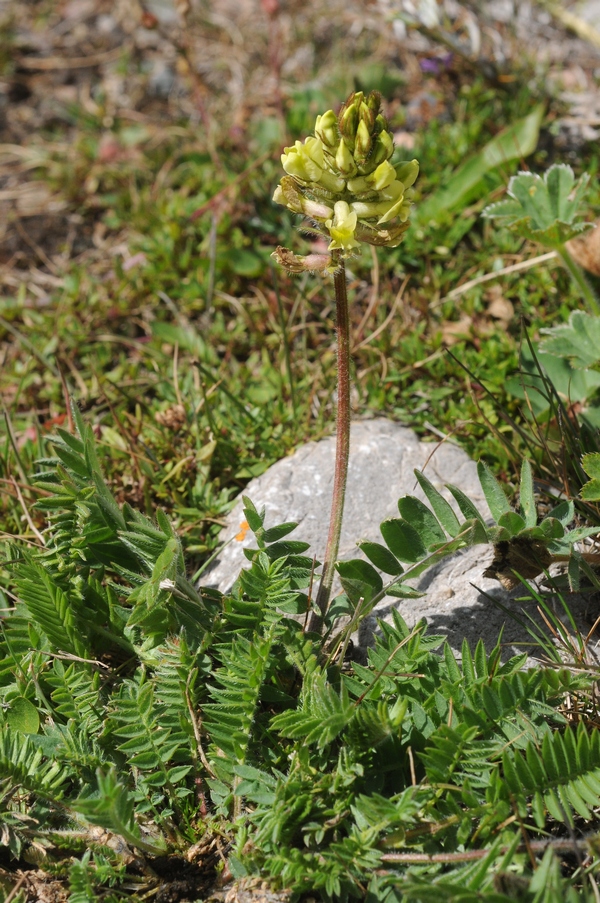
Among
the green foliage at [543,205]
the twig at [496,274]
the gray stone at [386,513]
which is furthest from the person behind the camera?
the twig at [496,274]

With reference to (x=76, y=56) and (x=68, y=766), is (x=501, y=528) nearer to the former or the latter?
(x=68, y=766)

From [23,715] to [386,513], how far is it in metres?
1.44

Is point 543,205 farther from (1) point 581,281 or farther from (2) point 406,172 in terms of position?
(2) point 406,172

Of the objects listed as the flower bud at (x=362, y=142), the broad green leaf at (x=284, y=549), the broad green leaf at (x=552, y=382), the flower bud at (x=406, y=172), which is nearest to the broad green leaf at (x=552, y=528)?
the broad green leaf at (x=284, y=549)

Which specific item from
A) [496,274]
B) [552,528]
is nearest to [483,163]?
[496,274]

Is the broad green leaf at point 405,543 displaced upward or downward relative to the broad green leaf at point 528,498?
downward

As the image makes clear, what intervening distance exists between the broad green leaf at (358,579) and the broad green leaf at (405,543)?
4.2 inches

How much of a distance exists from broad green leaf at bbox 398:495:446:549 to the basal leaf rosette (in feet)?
2.58

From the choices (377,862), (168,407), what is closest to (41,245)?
(168,407)

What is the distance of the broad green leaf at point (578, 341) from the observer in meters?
2.88

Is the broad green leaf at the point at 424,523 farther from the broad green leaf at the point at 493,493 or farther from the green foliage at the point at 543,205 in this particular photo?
the green foliage at the point at 543,205

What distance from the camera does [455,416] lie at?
330 cm

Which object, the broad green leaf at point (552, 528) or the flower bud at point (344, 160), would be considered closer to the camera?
the flower bud at point (344, 160)

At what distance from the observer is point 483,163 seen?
421 centimetres
